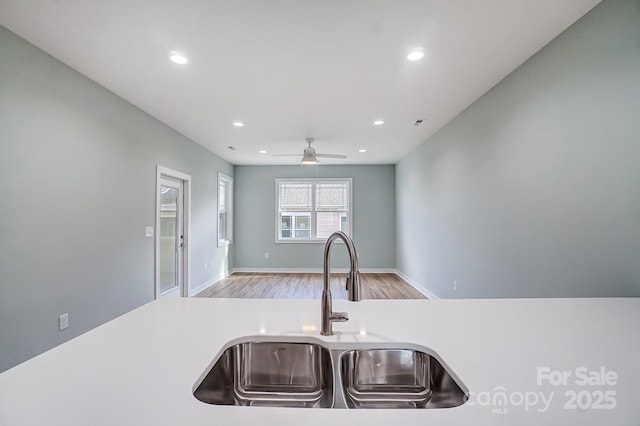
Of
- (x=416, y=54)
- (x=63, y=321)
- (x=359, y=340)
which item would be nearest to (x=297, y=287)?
(x=63, y=321)

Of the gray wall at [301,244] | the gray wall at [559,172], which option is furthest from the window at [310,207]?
the gray wall at [559,172]

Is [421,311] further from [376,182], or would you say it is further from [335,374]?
[376,182]

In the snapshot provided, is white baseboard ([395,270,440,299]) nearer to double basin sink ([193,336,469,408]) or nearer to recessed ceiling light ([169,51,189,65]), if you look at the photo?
double basin sink ([193,336,469,408])

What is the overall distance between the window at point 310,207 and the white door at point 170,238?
2.65 m

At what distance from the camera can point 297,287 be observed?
17.3 feet

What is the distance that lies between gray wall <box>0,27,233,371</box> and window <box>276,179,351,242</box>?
3471 millimetres

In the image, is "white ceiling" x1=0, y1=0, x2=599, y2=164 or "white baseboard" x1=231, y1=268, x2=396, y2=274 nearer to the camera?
"white ceiling" x1=0, y1=0, x2=599, y2=164

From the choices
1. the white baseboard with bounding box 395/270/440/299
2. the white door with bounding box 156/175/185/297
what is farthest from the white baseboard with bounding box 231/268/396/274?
the white door with bounding box 156/175/185/297

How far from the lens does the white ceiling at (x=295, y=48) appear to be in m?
1.74

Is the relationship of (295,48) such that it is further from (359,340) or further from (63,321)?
(63,321)

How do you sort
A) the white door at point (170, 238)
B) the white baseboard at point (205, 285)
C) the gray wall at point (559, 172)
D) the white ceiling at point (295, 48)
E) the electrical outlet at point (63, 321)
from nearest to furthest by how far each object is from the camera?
the gray wall at point (559, 172) → the white ceiling at point (295, 48) → the electrical outlet at point (63, 321) → the white door at point (170, 238) → the white baseboard at point (205, 285)

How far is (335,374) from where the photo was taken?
0.84 m

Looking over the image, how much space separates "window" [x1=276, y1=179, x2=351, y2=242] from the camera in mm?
6773

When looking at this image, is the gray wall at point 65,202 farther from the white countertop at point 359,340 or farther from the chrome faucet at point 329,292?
the chrome faucet at point 329,292
